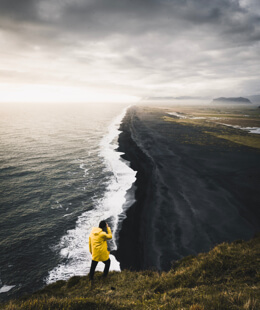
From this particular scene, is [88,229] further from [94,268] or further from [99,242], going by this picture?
[99,242]

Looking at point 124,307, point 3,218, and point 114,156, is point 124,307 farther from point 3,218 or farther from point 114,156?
point 114,156

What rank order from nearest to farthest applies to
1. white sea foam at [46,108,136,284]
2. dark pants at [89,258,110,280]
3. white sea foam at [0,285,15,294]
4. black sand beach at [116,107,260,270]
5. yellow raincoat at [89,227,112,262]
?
1. yellow raincoat at [89,227,112,262]
2. dark pants at [89,258,110,280]
3. white sea foam at [0,285,15,294]
4. white sea foam at [46,108,136,284]
5. black sand beach at [116,107,260,270]

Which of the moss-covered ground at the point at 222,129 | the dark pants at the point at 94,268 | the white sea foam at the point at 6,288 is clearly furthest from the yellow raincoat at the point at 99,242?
the moss-covered ground at the point at 222,129

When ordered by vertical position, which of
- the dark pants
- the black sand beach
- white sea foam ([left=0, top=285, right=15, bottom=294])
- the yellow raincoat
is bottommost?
white sea foam ([left=0, top=285, right=15, bottom=294])

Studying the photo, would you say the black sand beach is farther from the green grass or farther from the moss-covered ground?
the moss-covered ground

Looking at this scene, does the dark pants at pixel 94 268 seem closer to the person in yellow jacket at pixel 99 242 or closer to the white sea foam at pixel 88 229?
the person in yellow jacket at pixel 99 242

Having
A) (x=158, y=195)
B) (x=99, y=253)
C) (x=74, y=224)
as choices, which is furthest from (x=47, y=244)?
(x=158, y=195)

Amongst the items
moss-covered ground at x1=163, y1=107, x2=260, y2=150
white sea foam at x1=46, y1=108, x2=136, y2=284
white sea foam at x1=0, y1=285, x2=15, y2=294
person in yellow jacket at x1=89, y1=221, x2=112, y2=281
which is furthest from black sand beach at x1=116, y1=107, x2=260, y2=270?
moss-covered ground at x1=163, y1=107, x2=260, y2=150

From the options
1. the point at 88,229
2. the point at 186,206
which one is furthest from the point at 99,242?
the point at 186,206
